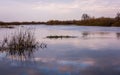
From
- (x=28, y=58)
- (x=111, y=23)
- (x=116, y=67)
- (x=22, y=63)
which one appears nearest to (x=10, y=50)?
(x=28, y=58)

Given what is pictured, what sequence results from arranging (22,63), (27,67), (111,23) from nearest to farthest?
(27,67)
(22,63)
(111,23)

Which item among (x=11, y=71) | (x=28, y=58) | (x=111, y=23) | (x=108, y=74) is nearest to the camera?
(x=108, y=74)

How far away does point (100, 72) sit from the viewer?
755 cm

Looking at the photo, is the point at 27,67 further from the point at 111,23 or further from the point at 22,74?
the point at 111,23

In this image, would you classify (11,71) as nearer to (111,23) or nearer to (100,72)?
(100,72)

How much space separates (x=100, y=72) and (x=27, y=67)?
2457mm

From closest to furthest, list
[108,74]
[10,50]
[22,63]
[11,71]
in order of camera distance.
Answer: [108,74]
[11,71]
[22,63]
[10,50]

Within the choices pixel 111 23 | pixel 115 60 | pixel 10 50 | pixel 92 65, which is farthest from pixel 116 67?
pixel 111 23

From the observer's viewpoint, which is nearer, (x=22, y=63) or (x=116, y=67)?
(x=116, y=67)

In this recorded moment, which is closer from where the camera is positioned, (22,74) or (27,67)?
(22,74)

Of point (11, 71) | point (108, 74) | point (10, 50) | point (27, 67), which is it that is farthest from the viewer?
point (10, 50)

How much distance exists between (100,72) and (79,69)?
76 cm

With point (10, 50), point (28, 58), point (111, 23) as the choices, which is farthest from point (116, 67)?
point (111, 23)

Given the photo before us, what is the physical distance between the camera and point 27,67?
855 cm
